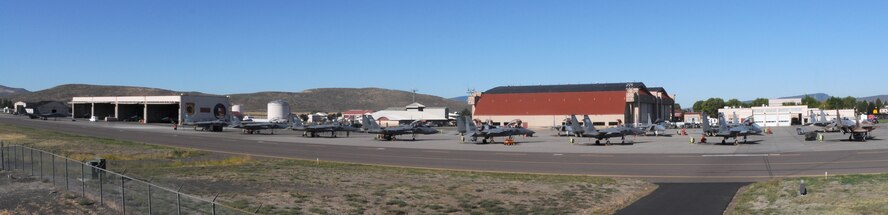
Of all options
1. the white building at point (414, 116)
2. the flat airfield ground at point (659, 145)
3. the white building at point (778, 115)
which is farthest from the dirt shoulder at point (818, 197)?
the white building at point (414, 116)

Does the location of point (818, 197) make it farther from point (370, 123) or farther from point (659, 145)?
point (370, 123)

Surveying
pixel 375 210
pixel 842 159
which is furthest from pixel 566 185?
pixel 842 159

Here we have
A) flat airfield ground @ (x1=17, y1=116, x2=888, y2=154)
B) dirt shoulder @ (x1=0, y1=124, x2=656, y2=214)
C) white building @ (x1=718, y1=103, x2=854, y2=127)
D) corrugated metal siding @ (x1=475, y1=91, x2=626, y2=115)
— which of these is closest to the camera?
dirt shoulder @ (x1=0, y1=124, x2=656, y2=214)

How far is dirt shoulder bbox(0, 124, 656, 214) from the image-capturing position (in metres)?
19.0

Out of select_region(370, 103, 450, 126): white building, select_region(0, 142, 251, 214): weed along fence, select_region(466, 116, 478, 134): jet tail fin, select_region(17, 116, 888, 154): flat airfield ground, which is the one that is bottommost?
select_region(17, 116, 888, 154): flat airfield ground

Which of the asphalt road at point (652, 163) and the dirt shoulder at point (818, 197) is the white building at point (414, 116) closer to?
the asphalt road at point (652, 163)

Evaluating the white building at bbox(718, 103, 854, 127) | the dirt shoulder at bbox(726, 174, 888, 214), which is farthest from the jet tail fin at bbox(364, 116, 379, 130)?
the white building at bbox(718, 103, 854, 127)

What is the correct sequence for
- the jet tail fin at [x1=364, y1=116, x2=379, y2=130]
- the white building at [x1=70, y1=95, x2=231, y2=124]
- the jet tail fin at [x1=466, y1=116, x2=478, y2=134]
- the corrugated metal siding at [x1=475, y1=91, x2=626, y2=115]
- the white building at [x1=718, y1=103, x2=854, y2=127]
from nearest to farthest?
the jet tail fin at [x1=466, y1=116, x2=478, y2=134] → the jet tail fin at [x1=364, y1=116, x2=379, y2=130] → the white building at [x1=70, y1=95, x2=231, y2=124] → the white building at [x1=718, y1=103, x2=854, y2=127] → the corrugated metal siding at [x1=475, y1=91, x2=626, y2=115]

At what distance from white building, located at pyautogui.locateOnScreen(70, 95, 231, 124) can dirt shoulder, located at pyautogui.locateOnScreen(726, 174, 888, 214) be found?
9086 centimetres

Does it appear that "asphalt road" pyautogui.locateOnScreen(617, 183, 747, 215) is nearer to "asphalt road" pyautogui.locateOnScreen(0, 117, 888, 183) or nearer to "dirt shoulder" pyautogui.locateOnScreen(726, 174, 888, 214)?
"dirt shoulder" pyautogui.locateOnScreen(726, 174, 888, 214)

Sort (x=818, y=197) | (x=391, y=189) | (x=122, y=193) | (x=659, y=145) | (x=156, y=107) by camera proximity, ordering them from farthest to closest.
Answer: (x=156, y=107) → (x=659, y=145) → (x=391, y=189) → (x=818, y=197) → (x=122, y=193)

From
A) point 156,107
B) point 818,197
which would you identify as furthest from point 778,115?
point 156,107

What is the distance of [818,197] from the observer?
21000mm

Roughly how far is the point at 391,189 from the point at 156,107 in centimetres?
12083
